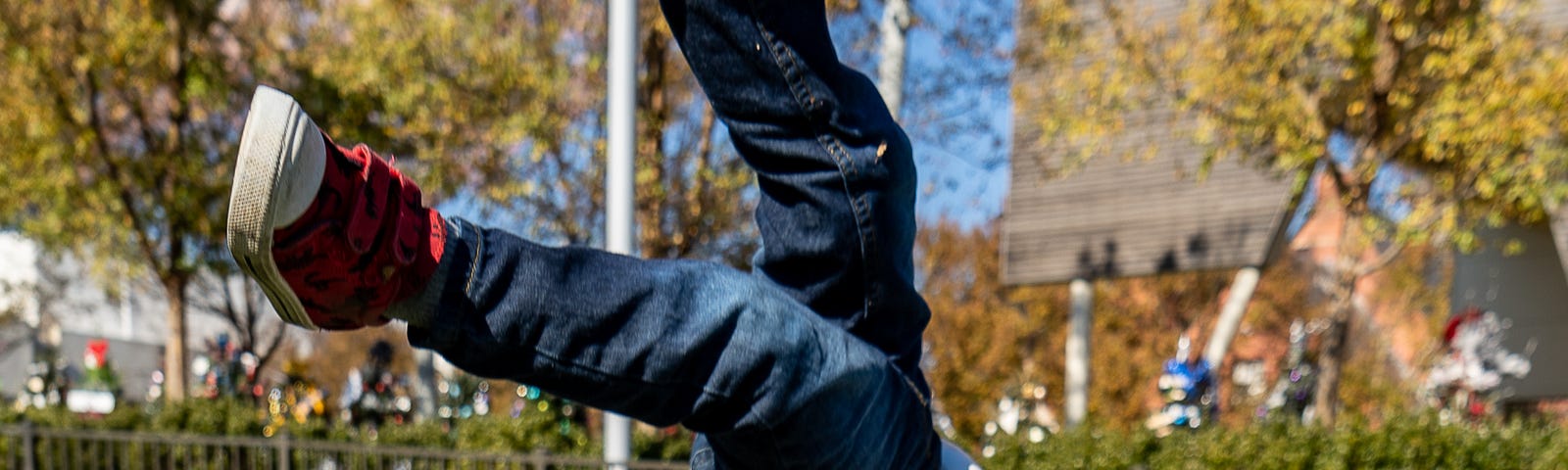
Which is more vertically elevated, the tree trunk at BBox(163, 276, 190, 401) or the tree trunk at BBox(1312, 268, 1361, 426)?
the tree trunk at BBox(163, 276, 190, 401)

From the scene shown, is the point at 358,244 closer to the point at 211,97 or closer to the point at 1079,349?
the point at 211,97

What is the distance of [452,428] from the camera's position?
30.4ft

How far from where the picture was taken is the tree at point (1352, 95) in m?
8.05

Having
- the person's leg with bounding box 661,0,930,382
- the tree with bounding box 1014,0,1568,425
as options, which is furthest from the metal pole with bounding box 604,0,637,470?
the person's leg with bounding box 661,0,930,382

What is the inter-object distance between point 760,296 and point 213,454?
8.34 metres

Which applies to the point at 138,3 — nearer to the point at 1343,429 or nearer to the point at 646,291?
the point at 1343,429

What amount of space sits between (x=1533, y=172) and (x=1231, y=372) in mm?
14139

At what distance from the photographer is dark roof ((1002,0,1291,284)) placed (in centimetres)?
1309

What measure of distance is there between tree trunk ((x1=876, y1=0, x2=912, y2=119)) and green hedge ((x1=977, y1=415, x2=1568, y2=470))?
120 inches

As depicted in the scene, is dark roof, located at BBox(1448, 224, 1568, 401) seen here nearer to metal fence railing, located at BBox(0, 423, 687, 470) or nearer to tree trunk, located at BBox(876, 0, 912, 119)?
tree trunk, located at BBox(876, 0, 912, 119)

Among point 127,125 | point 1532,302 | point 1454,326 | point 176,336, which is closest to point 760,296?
point 176,336

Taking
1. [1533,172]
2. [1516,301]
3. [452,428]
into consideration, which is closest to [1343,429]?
[1533,172]

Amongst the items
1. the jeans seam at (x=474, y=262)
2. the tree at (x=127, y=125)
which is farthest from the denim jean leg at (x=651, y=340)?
the tree at (x=127, y=125)

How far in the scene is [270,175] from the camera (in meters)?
1.43
